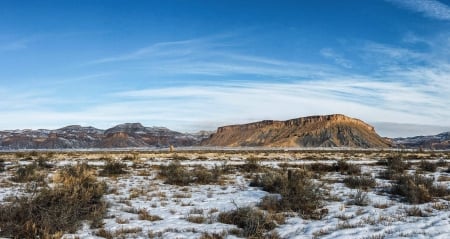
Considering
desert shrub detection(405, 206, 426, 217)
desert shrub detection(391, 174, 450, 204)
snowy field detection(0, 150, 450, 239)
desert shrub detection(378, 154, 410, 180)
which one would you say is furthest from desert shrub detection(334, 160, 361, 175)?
desert shrub detection(405, 206, 426, 217)

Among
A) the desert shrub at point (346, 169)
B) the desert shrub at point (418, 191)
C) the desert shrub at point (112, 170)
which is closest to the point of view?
the desert shrub at point (418, 191)

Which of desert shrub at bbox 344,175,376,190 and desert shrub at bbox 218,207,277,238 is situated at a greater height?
desert shrub at bbox 344,175,376,190

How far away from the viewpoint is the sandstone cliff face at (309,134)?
124 metres

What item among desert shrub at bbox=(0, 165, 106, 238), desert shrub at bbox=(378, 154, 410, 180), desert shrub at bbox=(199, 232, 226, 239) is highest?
desert shrub at bbox=(378, 154, 410, 180)

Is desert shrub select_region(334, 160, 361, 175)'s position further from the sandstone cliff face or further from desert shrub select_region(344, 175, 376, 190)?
the sandstone cliff face

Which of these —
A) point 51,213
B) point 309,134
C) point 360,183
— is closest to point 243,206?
point 51,213

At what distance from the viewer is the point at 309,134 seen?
129875mm

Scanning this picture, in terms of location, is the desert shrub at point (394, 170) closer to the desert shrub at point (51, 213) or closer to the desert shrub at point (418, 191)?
the desert shrub at point (418, 191)

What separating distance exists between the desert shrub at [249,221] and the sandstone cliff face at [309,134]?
4560 inches

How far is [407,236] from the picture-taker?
7.04m

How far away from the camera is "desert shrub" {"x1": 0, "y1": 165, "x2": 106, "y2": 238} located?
7125mm

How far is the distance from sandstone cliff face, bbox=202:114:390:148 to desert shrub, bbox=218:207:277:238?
11582 cm

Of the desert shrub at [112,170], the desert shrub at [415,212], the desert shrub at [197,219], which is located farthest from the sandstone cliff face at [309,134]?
the desert shrub at [197,219]

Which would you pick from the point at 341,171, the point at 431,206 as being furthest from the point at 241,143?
the point at 431,206
